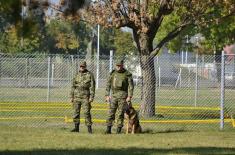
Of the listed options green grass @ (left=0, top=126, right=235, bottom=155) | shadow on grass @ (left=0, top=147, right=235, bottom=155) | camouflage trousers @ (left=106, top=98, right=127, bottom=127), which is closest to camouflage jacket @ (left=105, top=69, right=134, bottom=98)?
camouflage trousers @ (left=106, top=98, right=127, bottom=127)

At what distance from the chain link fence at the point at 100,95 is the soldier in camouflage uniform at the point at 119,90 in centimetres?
167

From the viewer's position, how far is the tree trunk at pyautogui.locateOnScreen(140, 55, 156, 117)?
2061cm

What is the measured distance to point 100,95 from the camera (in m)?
31.8

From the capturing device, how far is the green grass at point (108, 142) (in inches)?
502

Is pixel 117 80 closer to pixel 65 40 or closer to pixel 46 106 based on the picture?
pixel 46 106

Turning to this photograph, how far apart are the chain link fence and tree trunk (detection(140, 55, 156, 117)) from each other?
0.34ft

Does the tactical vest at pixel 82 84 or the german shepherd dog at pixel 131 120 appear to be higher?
the tactical vest at pixel 82 84

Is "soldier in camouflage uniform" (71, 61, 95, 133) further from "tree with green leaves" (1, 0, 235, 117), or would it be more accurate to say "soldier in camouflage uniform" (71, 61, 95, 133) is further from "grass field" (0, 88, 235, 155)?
"tree with green leaves" (1, 0, 235, 117)

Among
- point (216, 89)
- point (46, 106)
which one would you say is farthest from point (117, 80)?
point (216, 89)

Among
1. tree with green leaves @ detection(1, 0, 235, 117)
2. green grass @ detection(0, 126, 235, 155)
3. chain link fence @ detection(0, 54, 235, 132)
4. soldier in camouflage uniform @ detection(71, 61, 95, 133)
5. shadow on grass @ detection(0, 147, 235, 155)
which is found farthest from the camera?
tree with green leaves @ detection(1, 0, 235, 117)

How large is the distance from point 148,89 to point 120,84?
181 inches

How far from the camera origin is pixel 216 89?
3500 centimetres

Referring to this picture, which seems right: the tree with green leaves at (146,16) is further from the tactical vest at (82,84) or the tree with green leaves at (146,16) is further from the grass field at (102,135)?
the tactical vest at (82,84)

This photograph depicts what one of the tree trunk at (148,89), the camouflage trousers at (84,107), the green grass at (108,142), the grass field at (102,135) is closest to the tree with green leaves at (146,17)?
the tree trunk at (148,89)
